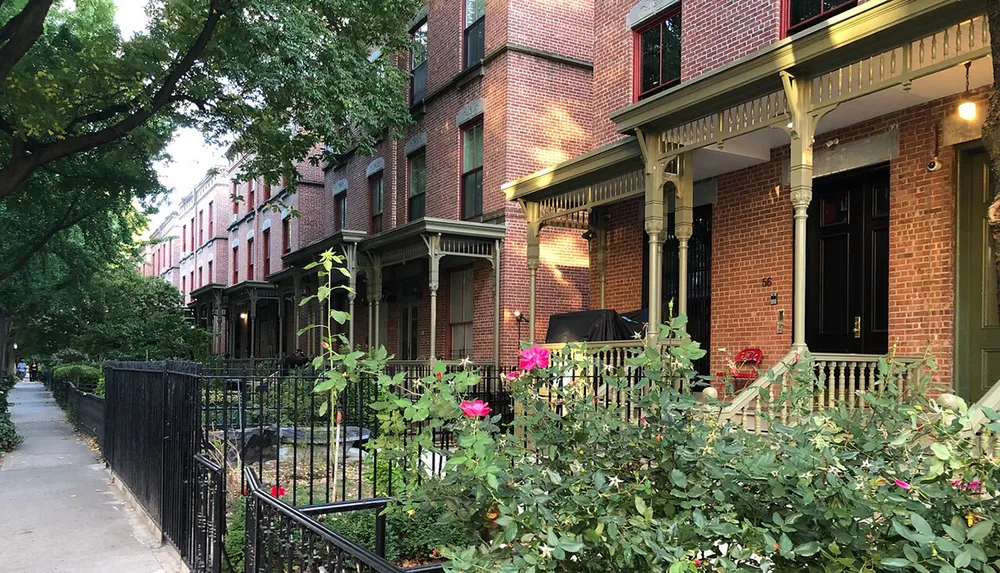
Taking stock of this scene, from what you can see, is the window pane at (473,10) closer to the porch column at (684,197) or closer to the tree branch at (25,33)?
the porch column at (684,197)

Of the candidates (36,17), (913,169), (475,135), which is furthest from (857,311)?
(36,17)

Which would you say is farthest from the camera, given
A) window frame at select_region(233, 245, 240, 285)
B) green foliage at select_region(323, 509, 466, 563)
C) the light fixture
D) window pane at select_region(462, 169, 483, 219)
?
window frame at select_region(233, 245, 240, 285)

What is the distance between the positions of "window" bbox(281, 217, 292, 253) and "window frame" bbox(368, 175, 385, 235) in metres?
8.01

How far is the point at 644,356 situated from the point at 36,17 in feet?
33.5

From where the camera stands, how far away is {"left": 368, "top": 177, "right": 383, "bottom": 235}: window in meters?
21.3

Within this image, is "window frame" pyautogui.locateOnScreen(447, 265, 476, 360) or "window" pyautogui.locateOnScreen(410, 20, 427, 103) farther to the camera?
"window" pyautogui.locateOnScreen(410, 20, 427, 103)

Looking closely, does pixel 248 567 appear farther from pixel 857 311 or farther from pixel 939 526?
pixel 857 311

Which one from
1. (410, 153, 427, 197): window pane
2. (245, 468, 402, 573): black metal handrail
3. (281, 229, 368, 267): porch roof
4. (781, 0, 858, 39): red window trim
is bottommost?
(245, 468, 402, 573): black metal handrail

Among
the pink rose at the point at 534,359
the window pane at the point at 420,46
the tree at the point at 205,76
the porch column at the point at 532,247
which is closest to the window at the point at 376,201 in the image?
the window pane at the point at 420,46

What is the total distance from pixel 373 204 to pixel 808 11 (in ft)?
46.6

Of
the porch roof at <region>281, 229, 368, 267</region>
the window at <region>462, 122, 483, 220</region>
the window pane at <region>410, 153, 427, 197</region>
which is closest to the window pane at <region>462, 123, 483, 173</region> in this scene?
the window at <region>462, 122, 483, 220</region>

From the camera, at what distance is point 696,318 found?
12164 mm

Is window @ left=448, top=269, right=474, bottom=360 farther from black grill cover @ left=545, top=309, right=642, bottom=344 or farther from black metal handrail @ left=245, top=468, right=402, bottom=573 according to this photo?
black metal handrail @ left=245, top=468, right=402, bottom=573

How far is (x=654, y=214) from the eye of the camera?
9914 mm
